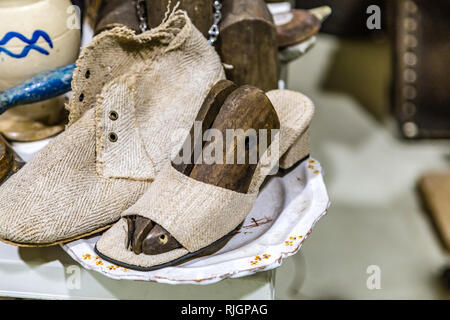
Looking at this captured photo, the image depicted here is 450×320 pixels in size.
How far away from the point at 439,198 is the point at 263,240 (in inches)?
30.5

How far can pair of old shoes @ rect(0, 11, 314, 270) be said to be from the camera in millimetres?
473

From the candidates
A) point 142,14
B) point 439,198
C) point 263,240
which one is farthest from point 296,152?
point 439,198

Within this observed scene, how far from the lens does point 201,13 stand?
63cm

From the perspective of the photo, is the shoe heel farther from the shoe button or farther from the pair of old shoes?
the shoe button

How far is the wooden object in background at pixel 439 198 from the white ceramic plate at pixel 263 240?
0.62 metres

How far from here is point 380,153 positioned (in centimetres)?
129

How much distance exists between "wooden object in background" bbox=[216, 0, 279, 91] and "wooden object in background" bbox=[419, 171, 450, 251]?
612 millimetres

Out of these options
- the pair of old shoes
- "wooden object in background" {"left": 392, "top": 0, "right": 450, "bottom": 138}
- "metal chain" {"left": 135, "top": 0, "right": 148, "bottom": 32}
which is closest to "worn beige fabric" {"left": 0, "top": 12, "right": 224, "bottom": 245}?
the pair of old shoes

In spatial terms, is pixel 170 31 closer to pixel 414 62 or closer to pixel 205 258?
pixel 205 258

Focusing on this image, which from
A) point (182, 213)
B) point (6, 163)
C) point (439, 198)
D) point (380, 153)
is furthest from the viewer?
point (380, 153)

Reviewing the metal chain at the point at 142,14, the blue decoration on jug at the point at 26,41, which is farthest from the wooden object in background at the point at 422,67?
the blue decoration on jug at the point at 26,41

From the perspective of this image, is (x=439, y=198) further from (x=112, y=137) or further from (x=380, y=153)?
(x=112, y=137)

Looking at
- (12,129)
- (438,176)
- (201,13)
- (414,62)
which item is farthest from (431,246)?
(12,129)

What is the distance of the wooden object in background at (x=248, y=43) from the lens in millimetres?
643
